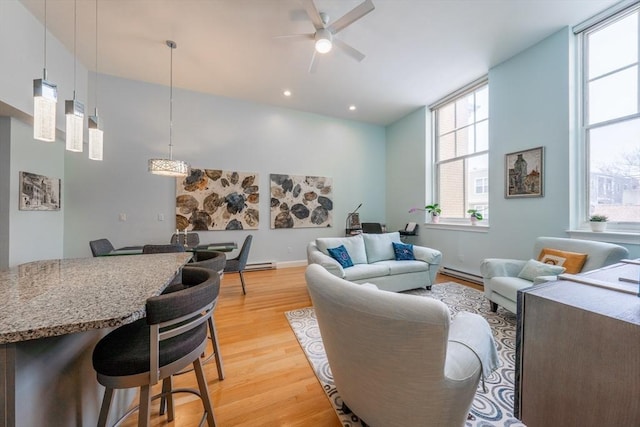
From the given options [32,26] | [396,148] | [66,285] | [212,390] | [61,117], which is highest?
[32,26]

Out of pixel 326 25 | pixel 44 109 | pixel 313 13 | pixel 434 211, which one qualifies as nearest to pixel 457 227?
pixel 434 211

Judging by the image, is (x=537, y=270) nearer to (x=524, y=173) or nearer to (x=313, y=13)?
(x=524, y=173)

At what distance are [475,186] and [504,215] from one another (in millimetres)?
809

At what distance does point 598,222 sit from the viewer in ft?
8.77

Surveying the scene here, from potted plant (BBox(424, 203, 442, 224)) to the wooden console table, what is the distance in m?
3.86

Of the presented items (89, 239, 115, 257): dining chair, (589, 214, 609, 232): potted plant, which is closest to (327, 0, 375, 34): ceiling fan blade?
(589, 214, 609, 232): potted plant

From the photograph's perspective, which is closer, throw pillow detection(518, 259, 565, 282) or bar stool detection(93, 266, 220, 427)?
bar stool detection(93, 266, 220, 427)

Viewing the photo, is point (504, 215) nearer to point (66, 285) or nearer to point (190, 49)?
point (66, 285)

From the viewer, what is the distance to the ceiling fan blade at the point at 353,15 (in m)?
2.23

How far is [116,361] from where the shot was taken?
3.18 ft

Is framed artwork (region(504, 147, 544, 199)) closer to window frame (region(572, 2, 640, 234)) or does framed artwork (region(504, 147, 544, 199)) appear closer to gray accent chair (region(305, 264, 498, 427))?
window frame (region(572, 2, 640, 234))

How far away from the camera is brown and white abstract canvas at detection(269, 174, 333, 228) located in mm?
5074

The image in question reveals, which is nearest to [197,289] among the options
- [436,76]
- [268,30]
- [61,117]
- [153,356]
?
[153,356]

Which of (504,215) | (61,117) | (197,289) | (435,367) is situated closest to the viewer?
(435,367)
